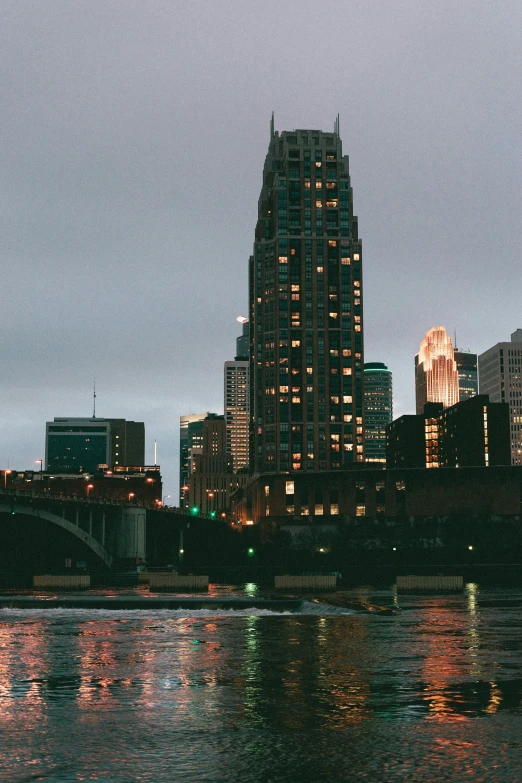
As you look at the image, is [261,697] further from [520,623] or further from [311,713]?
[520,623]

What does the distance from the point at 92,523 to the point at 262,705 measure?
467 ft

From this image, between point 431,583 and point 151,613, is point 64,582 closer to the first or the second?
point 431,583

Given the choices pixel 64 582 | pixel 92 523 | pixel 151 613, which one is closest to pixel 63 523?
pixel 92 523

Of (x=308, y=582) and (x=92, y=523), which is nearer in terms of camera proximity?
(x=308, y=582)

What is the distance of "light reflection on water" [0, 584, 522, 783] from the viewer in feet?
64.2

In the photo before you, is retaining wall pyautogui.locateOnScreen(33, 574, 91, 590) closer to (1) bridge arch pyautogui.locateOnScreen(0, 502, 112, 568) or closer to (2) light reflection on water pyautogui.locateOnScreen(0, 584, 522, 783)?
(1) bridge arch pyautogui.locateOnScreen(0, 502, 112, 568)

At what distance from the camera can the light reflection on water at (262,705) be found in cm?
1958

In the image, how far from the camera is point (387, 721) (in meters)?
24.4

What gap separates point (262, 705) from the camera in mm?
27297

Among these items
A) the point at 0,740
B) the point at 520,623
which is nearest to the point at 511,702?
the point at 0,740

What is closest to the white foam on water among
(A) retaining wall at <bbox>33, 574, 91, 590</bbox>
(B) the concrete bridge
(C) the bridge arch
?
(A) retaining wall at <bbox>33, 574, 91, 590</bbox>

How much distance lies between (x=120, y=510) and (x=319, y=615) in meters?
109

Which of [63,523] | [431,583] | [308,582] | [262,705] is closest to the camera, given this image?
[262,705]

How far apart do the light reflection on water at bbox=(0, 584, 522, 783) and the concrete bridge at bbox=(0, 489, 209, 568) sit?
9545cm
